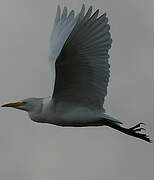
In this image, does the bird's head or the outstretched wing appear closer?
the outstretched wing

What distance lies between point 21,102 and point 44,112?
28.1 inches

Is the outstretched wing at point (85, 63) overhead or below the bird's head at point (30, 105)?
overhead

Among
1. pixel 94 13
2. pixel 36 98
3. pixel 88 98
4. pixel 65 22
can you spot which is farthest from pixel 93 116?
pixel 65 22

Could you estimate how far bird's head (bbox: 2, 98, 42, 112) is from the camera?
13.2 meters

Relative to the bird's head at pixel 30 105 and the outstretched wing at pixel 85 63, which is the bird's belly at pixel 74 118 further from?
the bird's head at pixel 30 105

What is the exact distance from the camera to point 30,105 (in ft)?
43.6

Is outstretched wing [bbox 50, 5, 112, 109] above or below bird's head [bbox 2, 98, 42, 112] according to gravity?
above

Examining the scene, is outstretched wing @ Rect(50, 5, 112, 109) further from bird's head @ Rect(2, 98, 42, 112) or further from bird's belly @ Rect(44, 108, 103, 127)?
bird's head @ Rect(2, 98, 42, 112)

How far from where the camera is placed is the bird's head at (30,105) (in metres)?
13.2

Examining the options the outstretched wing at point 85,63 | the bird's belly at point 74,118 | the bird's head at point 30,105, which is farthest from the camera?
the bird's head at point 30,105

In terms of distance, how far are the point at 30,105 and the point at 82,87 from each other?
45.4 inches

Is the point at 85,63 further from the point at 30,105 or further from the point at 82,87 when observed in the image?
the point at 30,105

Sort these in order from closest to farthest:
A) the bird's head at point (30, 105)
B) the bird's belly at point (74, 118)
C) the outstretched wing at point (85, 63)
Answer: the outstretched wing at point (85, 63)
the bird's belly at point (74, 118)
the bird's head at point (30, 105)

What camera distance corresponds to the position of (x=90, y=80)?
13.0 metres
